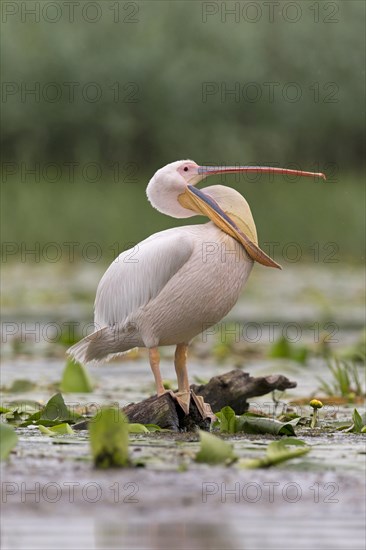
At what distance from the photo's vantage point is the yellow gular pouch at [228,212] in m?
5.91

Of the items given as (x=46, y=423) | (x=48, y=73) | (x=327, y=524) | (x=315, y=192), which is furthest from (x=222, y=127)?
(x=327, y=524)

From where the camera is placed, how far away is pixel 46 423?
19.8 feet

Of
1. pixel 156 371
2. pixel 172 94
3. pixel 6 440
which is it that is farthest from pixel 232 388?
pixel 172 94

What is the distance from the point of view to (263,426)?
18.7ft

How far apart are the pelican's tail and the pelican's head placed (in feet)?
1.92

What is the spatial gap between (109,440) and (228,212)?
1.67 meters

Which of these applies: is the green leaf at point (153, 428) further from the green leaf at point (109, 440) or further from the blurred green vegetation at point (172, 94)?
the blurred green vegetation at point (172, 94)

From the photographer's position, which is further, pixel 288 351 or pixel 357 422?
pixel 288 351

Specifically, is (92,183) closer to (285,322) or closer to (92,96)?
(92,96)

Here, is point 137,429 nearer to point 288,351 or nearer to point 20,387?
point 20,387

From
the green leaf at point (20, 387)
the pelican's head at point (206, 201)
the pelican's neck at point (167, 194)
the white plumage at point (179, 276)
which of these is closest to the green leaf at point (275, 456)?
the white plumage at point (179, 276)

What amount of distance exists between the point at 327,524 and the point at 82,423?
2203mm

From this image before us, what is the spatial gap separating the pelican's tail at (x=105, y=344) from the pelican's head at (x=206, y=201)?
0.59 m

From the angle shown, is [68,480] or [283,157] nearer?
[68,480]
